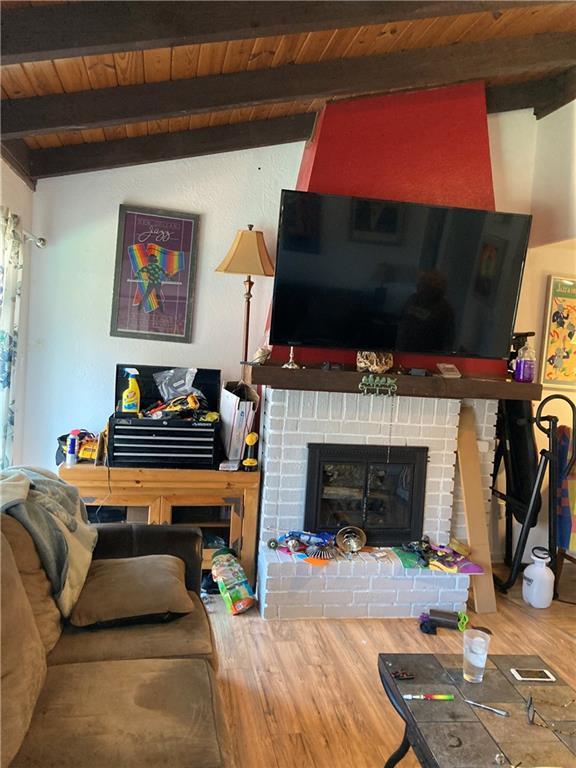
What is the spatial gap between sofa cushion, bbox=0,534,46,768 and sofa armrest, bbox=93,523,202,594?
0.67 metres

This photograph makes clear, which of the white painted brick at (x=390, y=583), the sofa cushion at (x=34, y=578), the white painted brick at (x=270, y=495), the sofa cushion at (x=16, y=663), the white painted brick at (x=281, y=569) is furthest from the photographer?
the white painted brick at (x=270, y=495)

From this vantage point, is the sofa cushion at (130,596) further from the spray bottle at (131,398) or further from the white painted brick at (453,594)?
the white painted brick at (453,594)

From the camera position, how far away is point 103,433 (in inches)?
114

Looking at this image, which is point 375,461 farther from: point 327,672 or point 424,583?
point 327,672

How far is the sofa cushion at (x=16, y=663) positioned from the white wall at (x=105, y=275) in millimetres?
1899

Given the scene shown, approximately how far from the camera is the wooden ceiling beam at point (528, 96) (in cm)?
322

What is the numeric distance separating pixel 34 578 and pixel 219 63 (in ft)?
7.16

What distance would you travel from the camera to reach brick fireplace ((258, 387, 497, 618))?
2.77m

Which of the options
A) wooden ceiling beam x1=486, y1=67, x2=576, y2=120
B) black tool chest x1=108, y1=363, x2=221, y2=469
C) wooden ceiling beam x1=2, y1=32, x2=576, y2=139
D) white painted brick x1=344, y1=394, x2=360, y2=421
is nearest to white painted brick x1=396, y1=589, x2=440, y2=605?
white painted brick x1=344, y1=394, x2=360, y2=421

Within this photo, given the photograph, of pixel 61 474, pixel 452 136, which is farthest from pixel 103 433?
pixel 452 136

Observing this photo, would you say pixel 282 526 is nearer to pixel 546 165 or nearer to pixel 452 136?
pixel 452 136

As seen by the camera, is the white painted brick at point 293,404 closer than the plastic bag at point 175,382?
Yes

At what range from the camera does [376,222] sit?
2738 mm

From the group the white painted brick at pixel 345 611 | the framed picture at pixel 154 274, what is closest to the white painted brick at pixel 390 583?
the white painted brick at pixel 345 611
